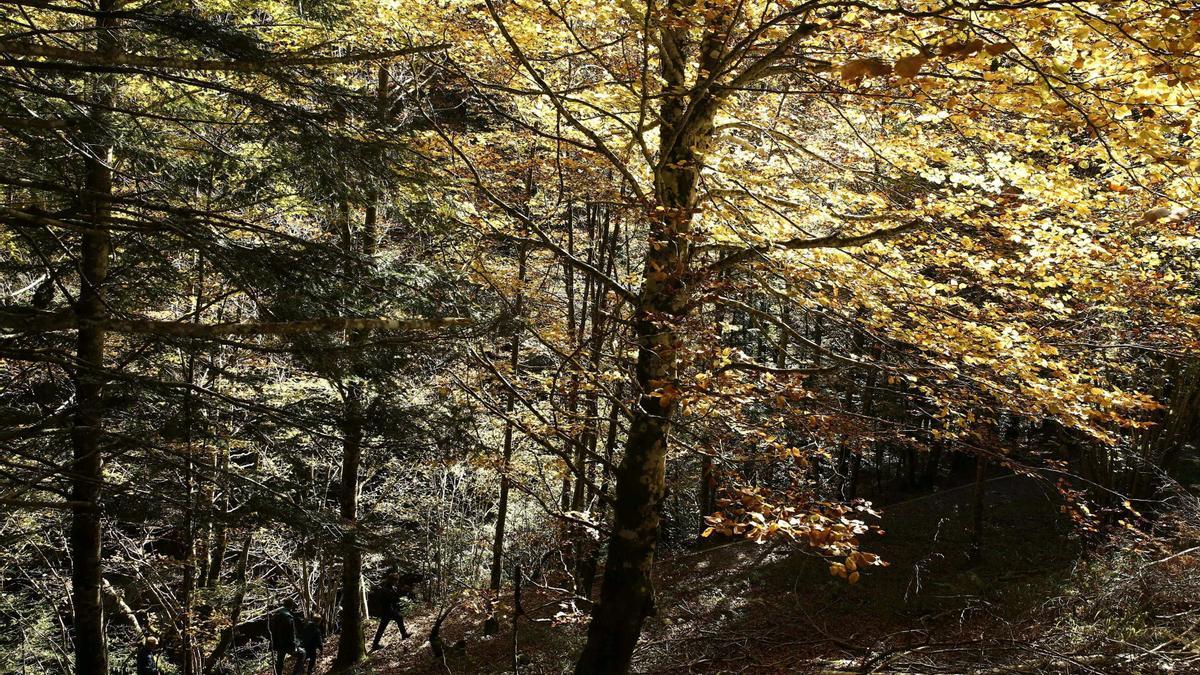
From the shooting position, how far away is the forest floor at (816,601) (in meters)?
8.87

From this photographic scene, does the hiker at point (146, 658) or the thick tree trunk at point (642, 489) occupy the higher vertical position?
the thick tree trunk at point (642, 489)

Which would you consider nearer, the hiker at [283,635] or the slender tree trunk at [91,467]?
the slender tree trunk at [91,467]

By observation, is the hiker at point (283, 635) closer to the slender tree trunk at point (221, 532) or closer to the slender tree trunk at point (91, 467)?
the slender tree trunk at point (221, 532)

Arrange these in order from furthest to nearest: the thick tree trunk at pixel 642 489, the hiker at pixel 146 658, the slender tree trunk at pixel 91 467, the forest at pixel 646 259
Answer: the hiker at pixel 146 658 → the slender tree trunk at pixel 91 467 → the thick tree trunk at pixel 642 489 → the forest at pixel 646 259

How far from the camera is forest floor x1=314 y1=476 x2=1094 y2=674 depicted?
8867mm

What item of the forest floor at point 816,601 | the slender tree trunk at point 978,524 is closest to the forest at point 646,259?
the forest floor at point 816,601

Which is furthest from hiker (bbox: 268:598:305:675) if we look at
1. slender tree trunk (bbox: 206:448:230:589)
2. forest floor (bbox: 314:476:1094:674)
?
forest floor (bbox: 314:476:1094:674)

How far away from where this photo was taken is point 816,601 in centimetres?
1346

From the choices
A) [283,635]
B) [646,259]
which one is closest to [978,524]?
[646,259]

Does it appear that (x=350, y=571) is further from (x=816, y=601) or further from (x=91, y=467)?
(x=816, y=601)

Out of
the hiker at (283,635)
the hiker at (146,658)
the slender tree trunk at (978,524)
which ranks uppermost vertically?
the slender tree trunk at (978,524)

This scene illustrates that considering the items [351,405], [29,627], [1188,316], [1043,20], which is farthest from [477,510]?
[1043,20]

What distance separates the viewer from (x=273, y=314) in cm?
426

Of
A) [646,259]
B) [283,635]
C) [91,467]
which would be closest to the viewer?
[646,259]
